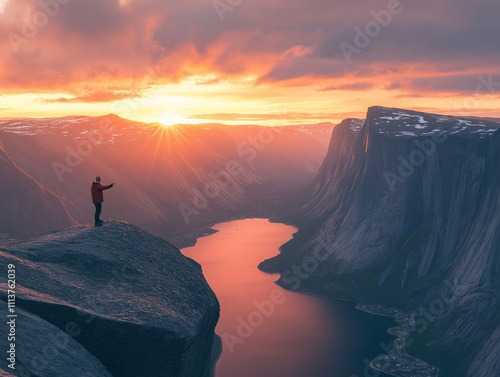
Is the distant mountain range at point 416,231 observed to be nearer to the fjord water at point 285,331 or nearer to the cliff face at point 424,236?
the cliff face at point 424,236

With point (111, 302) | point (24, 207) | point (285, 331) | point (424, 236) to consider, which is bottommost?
point (285, 331)

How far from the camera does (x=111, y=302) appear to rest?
83.0 ft

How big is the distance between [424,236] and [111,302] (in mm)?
96684

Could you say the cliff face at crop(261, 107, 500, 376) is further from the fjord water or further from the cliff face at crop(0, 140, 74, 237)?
the cliff face at crop(0, 140, 74, 237)

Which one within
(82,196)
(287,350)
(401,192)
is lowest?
(287,350)

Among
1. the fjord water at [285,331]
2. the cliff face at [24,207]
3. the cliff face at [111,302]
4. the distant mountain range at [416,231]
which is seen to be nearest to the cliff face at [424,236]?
the distant mountain range at [416,231]

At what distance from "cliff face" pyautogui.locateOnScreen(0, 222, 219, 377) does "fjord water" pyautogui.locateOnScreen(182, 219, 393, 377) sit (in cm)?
4272

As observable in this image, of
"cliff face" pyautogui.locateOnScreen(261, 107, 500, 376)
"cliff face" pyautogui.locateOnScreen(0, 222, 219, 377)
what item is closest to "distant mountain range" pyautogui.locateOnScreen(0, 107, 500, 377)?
"cliff face" pyautogui.locateOnScreen(261, 107, 500, 376)

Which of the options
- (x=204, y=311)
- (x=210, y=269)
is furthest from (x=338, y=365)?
(x=210, y=269)

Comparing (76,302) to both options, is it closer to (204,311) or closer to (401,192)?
(204,311)

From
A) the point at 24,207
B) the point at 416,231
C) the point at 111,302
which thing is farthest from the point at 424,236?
the point at 24,207

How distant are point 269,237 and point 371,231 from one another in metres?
70.4

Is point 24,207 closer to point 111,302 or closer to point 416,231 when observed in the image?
point 416,231

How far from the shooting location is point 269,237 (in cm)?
18725
